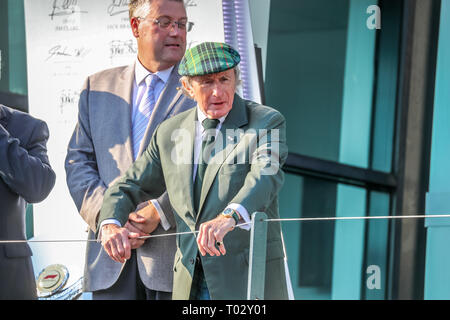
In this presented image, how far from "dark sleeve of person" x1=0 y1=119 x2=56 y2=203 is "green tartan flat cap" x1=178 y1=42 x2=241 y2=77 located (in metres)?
0.74

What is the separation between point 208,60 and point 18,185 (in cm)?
95

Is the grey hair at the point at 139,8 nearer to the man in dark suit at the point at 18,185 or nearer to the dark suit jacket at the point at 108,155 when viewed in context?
the dark suit jacket at the point at 108,155

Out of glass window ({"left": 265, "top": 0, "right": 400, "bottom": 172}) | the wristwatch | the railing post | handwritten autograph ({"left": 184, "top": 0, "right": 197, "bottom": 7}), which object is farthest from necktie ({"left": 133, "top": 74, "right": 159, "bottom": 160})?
glass window ({"left": 265, "top": 0, "right": 400, "bottom": 172})

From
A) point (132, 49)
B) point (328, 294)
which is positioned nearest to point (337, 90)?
point (328, 294)

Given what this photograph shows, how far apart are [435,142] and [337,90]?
0.52 m

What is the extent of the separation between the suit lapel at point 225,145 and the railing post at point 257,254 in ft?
1.27

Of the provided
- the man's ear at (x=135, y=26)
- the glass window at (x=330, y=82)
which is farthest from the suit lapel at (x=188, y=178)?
the glass window at (x=330, y=82)

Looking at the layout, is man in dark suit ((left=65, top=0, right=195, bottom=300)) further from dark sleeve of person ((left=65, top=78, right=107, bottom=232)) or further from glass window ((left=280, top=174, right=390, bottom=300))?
glass window ((left=280, top=174, right=390, bottom=300))

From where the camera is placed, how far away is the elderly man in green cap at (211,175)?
8.83ft

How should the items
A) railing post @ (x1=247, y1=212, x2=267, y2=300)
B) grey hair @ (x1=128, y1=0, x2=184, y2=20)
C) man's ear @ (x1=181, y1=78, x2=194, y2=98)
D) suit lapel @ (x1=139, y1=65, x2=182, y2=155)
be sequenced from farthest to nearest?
1. grey hair @ (x1=128, y1=0, x2=184, y2=20)
2. suit lapel @ (x1=139, y1=65, x2=182, y2=155)
3. man's ear @ (x1=181, y1=78, x2=194, y2=98)
4. railing post @ (x1=247, y1=212, x2=267, y2=300)

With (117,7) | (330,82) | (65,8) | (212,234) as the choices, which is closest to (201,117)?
(212,234)

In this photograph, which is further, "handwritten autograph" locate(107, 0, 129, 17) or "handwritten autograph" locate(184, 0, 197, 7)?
"handwritten autograph" locate(107, 0, 129, 17)

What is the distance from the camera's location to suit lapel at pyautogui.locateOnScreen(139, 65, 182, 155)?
3139 millimetres
